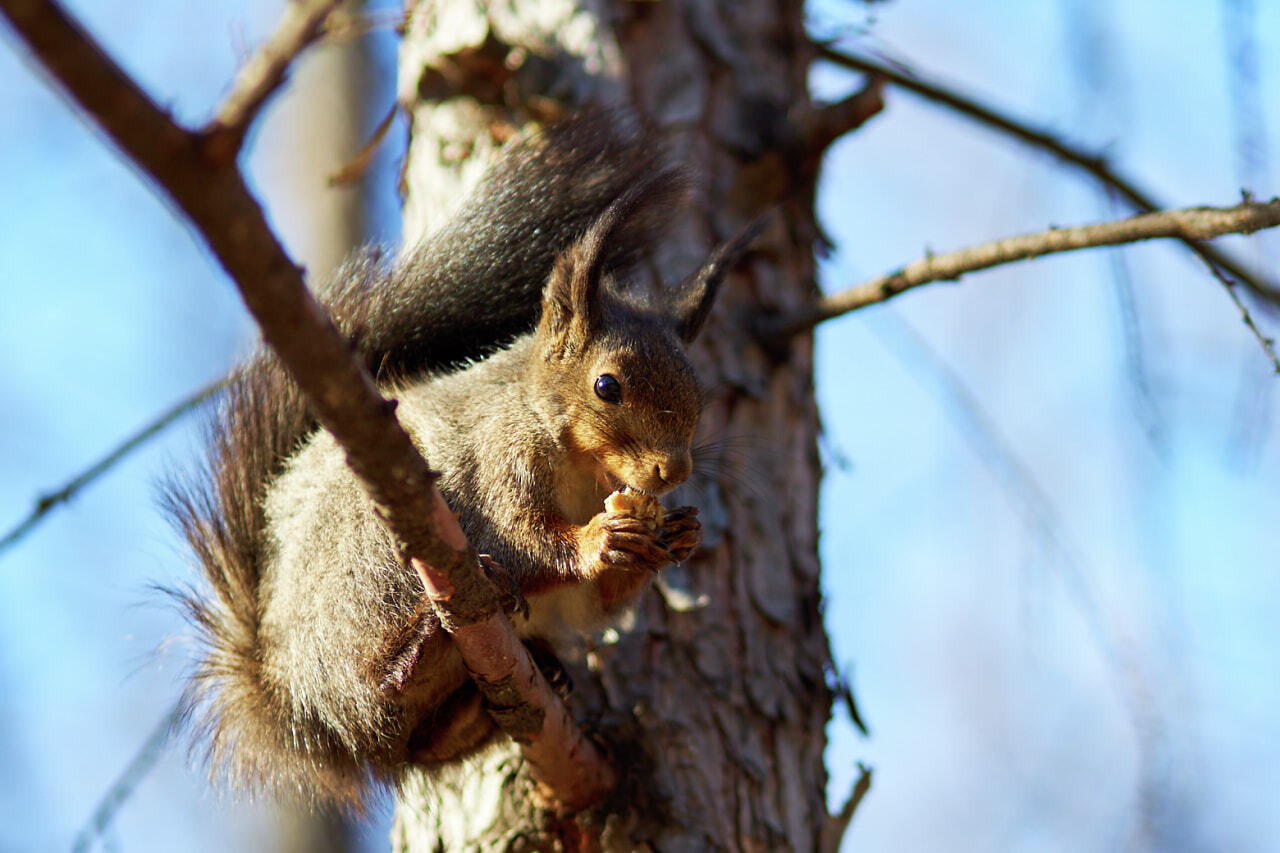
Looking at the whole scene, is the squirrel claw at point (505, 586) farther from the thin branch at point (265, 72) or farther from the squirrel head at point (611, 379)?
the thin branch at point (265, 72)

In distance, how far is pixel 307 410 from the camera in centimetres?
184

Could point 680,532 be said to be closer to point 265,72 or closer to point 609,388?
point 609,388

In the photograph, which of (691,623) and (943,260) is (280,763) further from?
(943,260)

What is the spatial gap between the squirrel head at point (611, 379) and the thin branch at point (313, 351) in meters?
0.35

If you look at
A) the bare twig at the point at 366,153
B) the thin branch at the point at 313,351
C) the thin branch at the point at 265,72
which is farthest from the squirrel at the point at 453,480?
the thin branch at the point at 265,72

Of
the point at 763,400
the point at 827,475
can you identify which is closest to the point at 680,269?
the point at 763,400

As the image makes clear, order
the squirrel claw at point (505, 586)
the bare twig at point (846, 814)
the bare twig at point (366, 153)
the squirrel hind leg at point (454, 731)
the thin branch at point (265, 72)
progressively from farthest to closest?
1. the bare twig at point (366, 153)
2. the bare twig at point (846, 814)
3. the squirrel hind leg at point (454, 731)
4. the squirrel claw at point (505, 586)
5. the thin branch at point (265, 72)

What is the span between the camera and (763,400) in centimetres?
212

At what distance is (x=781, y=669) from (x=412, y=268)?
92cm

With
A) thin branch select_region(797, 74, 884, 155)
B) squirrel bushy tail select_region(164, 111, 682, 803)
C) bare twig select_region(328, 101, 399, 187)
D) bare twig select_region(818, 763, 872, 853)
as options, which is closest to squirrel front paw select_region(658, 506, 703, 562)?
squirrel bushy tail select_region(164, 111, 682, 803)

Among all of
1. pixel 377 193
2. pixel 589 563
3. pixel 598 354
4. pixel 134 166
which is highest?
pixel 377 193

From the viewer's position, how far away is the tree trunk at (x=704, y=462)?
180 centimetres

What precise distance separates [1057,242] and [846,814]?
0.99 meters

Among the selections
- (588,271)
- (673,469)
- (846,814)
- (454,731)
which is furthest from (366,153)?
(846,814)
